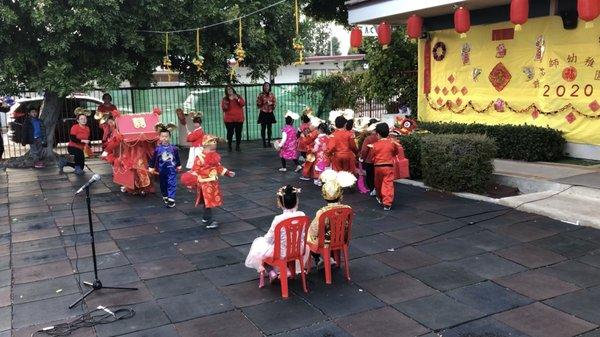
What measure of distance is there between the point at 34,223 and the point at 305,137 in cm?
489

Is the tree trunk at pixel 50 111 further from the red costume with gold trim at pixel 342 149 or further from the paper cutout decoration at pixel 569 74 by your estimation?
the paper cutout decoration at pixel 569 74

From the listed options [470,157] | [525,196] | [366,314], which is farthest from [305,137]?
[366,314]

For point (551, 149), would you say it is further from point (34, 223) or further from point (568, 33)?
point (34, 223)

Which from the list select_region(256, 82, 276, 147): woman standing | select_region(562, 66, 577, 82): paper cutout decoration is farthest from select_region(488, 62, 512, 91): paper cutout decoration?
select_region(256, 82, 276, 147): woman standing

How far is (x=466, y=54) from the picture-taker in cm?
1259

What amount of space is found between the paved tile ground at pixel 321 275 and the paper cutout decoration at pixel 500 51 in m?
4.47

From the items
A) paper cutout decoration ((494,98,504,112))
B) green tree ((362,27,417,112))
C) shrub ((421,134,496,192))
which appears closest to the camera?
shrub ((421,134,496,192))

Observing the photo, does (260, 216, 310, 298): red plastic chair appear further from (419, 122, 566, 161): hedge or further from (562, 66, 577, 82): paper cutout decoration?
(562, 66, 577, 82): paper cutout decoration

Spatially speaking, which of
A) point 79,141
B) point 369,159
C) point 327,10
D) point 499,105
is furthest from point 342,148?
point 327,10

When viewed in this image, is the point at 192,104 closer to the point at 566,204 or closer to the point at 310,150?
the point at 310,150

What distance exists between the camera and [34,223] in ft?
26.1

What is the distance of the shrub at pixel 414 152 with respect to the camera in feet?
33.2

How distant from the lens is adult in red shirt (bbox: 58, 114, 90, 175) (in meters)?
11.2

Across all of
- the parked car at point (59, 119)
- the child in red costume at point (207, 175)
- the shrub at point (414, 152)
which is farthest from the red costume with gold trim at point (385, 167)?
the parked car at point (59, 119)
